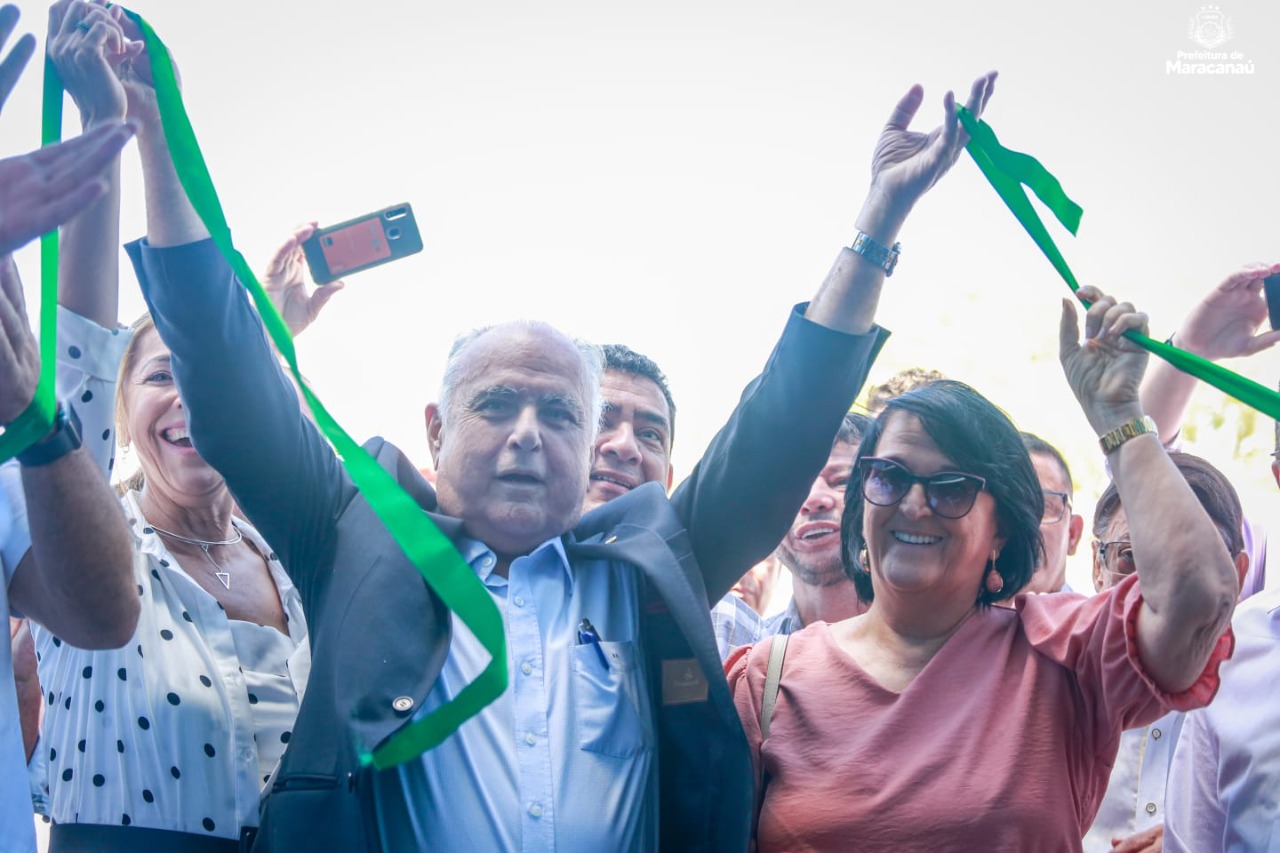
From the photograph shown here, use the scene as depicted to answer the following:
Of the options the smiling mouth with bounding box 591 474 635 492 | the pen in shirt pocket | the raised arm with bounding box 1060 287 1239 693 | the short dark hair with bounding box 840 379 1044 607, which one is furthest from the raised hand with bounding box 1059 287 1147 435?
the smiling mouth with bounding box 591 474 635 492

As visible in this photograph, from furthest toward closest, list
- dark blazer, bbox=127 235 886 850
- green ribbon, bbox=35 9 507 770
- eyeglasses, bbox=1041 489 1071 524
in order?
eyeglasses, bbox=1041 489 1071 524 < dark blazer, bbox=127 235 886 850 < green ribbon, bbox=35 9 507 770

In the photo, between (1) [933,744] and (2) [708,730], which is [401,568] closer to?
(2) [708,730]

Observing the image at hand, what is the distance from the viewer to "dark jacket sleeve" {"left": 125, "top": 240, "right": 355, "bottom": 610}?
8.73 ft

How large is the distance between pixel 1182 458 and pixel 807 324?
1364mm

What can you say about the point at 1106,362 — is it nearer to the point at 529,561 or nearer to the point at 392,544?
the point at 529,561

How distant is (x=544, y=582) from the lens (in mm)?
2965

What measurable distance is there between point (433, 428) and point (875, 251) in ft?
4.06

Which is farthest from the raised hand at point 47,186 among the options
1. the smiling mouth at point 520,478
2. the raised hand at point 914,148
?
the raised hand at point 914,148

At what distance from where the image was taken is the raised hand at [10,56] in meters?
2.31

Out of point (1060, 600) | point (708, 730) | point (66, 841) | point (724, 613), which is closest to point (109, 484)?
point (66, 841)

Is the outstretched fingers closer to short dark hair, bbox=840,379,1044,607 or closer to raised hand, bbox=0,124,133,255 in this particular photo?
short dark hair, bbox=840,379,1044,607

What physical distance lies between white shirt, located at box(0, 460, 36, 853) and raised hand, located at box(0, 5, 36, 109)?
2.50 feet

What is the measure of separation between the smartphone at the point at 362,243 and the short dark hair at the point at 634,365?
3.11 ft

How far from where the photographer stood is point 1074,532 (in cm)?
492
